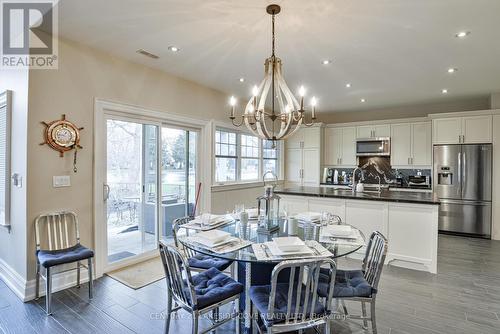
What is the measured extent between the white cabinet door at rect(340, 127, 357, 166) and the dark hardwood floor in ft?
11.8

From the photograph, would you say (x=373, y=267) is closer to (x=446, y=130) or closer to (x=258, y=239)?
(x=258, y=239)

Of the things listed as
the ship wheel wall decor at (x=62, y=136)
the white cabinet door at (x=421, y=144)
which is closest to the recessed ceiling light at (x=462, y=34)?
the white cabinet door at (x=421, y=144)

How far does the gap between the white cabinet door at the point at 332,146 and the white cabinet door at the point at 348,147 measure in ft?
0.32

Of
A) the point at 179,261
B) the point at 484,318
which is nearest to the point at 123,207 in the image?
the point at 179,261

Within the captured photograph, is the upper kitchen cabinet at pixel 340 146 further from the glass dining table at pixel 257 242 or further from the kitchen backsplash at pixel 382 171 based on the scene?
the glass dining table at pixel 257 242

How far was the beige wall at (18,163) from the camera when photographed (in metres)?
2.84

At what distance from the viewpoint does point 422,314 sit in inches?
102

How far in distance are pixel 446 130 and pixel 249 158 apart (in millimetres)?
4022

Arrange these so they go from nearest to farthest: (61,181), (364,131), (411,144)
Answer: (61,181) → (411,144) → (364,131)

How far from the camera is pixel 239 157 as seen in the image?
5.80 metres

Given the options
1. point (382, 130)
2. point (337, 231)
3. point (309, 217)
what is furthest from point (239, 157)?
point (337, 231)

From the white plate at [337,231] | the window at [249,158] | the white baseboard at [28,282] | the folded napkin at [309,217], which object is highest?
the window at [249,158]

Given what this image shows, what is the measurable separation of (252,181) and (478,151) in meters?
4.39

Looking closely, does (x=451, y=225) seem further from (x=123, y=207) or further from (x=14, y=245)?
(x=14, y=245)
